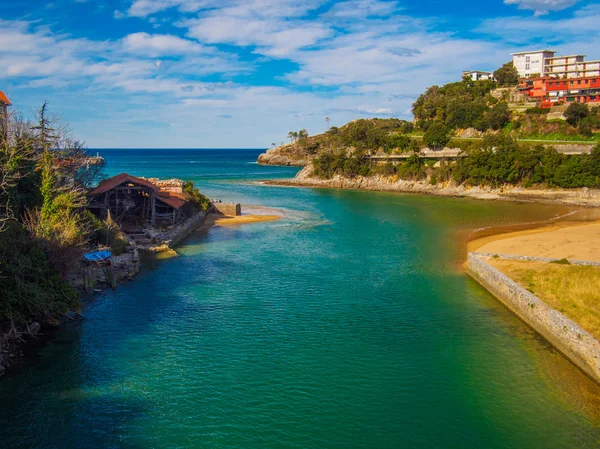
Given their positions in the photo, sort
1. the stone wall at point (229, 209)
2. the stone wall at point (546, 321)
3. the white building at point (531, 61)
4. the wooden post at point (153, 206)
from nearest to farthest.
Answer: the stone wall at point (546, 321)
the wooden post at point (153, 206)
the stone wall at point (229, 209)
the white building at point (531, 61)

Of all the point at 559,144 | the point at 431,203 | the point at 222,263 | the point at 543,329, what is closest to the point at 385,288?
the point at 543,329

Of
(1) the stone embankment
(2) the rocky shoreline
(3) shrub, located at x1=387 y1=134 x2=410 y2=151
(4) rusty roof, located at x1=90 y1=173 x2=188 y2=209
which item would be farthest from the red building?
(2) the rocky shoreline

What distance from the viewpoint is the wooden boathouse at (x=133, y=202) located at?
131ft

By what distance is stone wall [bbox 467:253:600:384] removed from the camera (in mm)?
18312

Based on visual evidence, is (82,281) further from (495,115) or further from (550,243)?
(495,115)

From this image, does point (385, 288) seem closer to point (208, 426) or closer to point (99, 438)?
point (208, 426)

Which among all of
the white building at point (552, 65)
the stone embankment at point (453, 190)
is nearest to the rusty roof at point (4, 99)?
the stone embankment at point (453, 190)

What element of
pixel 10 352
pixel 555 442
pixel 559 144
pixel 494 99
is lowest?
pixel 555 442

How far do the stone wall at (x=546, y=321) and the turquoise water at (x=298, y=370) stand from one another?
0.51 meters

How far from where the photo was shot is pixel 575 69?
116 meters

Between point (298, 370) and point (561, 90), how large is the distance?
10452cm

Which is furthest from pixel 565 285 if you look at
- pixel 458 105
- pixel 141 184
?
pixel 458 105

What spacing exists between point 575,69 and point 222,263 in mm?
114549

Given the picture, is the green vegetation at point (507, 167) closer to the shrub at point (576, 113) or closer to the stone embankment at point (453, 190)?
the stone embankment at point (453, 190)
